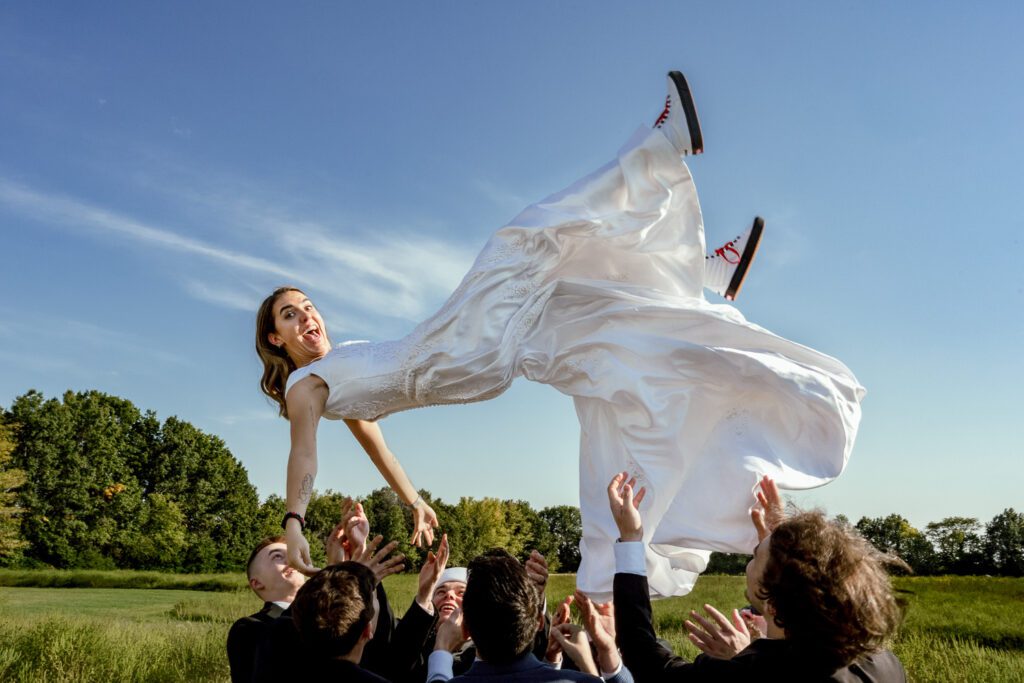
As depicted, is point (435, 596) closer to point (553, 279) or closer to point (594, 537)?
point (594, 537)

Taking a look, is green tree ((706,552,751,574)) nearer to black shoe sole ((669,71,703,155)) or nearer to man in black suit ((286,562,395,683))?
black shoe sole ((669,71,703,155))

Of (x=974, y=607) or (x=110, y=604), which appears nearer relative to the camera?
(x=974, y=607)

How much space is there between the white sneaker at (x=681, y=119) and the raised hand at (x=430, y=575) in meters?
2.39

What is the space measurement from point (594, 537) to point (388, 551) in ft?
4.03

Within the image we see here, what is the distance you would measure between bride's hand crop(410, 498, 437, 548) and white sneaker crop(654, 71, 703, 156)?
2.80 metres

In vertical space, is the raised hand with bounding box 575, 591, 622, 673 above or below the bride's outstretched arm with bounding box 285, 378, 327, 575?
below

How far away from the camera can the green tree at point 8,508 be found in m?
40.6

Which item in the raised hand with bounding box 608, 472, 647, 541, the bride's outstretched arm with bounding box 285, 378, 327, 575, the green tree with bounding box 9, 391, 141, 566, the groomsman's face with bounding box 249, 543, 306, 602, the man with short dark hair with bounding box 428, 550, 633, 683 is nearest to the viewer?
the man with short dark hair with bounding box 428, 550, 633, 683

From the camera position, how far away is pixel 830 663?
7.11 feet

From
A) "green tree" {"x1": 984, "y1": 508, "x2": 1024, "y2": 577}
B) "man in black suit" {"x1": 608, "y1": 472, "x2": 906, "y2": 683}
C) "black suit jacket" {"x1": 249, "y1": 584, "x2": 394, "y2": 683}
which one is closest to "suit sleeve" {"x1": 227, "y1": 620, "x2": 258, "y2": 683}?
"black suit jacket" {"x1": 249, "y1": 584, "x2": 394, "y2": 683}

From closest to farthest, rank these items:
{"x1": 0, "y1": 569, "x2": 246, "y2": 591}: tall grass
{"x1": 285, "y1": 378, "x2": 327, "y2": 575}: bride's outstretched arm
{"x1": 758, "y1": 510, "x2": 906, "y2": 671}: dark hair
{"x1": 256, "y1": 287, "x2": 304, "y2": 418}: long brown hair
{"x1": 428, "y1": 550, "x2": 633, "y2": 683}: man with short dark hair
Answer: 1. {"x1": 758, "y1": 510, "x2": 906, "y2": 671}: dark hair
2. {"x1": 428, "y1": 550, "x2": 633, "y2": 683}: man with short dark hair
3. {"x1": 285, "y1": 378, "x2": 327, "y2": 575}: bride's outstretched arm
4. {"x1": 256, "y1": 287, "x2": 304, "y2": 418}: long brown hair
5. {"x1": 0, "y1": 569, "x2": 246, "y2": 591}: tall grass

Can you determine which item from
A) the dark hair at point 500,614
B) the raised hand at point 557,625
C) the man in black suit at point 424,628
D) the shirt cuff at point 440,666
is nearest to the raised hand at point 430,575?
the man in black suit at point 424,628

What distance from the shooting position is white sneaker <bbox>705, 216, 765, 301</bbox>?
4.68 meters

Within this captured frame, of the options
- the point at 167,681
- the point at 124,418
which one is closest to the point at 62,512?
the point at 124,418
